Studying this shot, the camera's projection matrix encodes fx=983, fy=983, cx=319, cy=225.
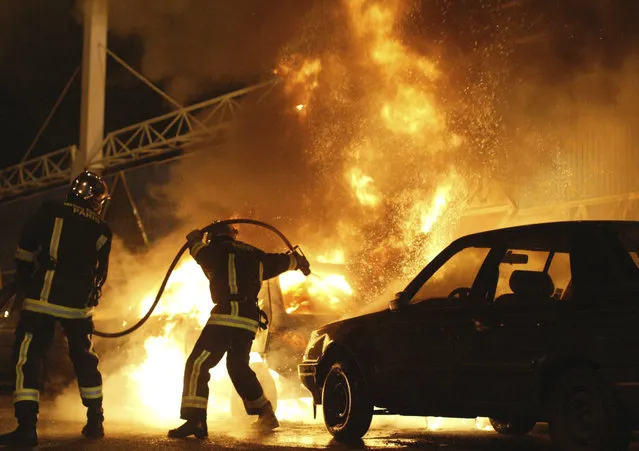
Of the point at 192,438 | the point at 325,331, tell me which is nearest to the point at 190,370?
the point at 192,438

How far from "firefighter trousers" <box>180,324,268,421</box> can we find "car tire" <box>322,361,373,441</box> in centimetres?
78

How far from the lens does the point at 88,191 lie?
7.90 m

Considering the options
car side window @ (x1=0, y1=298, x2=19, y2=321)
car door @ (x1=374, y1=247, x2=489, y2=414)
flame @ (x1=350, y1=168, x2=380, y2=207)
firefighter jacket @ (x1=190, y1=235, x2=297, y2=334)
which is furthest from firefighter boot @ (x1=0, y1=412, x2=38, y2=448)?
flame @ (x1=350, y1=168, x2=380, y2=207)

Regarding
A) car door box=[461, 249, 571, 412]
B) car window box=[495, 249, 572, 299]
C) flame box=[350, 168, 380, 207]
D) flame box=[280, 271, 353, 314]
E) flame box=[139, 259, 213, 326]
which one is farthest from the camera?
flame box=[350, 168, 380, 207]

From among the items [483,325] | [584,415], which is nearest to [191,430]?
[483,325]

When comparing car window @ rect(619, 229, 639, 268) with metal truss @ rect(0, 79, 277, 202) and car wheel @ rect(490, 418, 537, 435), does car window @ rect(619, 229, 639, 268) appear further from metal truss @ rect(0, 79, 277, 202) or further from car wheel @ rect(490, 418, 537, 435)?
metal truss @ rect(0, 79, 277, 202)

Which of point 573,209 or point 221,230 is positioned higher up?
point 573,209

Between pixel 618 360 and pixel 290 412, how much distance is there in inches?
173

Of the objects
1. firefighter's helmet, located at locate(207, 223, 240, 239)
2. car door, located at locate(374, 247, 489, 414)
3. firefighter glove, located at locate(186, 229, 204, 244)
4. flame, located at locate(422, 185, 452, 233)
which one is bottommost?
car door, located at locate(374, 247, 489, 414)

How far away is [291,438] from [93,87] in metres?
20.3

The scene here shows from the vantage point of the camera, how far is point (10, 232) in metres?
32.7

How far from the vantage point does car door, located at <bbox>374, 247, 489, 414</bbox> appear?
6567 millimetres

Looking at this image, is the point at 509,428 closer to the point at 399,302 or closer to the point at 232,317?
the point at 399,302

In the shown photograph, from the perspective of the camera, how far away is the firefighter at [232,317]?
26.1ft
